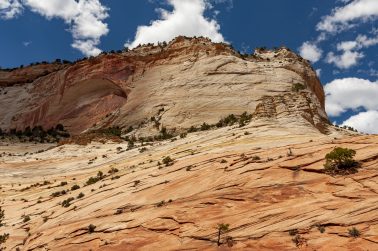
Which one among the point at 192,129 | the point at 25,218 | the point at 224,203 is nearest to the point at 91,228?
the point at 224,203

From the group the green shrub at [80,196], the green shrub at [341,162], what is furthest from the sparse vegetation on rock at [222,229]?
the green shrub at [80,196]

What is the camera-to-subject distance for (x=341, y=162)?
1723cm

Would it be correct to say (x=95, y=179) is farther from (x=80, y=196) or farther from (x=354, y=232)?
(x=354, y=232)

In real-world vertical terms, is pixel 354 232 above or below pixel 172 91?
below

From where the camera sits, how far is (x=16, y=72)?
3391 inches

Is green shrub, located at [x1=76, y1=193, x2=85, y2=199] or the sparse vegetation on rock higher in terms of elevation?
green shrub, located at [x1=76, y1=193, x2=85, y2=199]

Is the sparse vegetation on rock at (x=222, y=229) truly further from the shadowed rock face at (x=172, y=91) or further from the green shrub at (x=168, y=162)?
the shadowed rock face at (x=172, y=91)

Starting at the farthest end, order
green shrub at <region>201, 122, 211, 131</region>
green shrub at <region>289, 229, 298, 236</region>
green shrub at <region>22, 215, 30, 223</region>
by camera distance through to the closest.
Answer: green shrub at <region>201, 122, 211, 131</region> < green shrub at <region>22, 215, 30, 223</region> < green shrub at <region>289, 229, 298, 236</region>

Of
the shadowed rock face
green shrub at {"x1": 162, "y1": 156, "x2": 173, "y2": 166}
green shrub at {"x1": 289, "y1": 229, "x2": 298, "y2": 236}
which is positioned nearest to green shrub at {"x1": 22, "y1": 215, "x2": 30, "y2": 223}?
green shrub at {"x1": 162, "y1": 156, "x2": 173, "y2": 166}

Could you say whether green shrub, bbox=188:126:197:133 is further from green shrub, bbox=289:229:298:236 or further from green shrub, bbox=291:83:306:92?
green shrub, bbox=289:229:298:236

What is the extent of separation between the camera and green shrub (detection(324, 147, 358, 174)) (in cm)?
1711

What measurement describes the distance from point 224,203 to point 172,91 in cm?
3516

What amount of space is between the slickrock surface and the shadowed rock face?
8.86 m

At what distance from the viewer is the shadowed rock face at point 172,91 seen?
4609 centimetres
